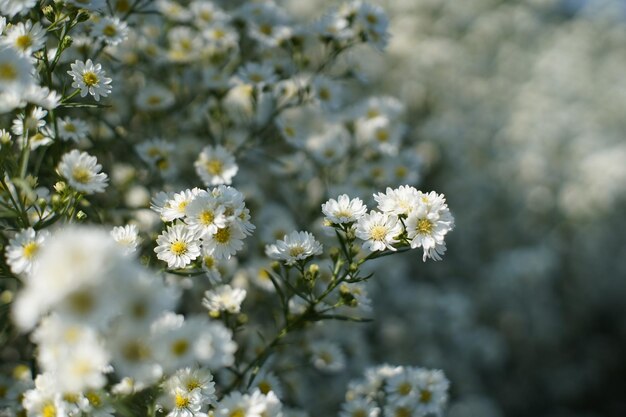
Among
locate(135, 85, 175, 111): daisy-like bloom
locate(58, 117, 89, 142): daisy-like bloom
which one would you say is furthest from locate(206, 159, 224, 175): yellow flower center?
locate(135, 85, 175, 111): daisy-like bloom

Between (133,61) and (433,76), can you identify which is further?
(433,76)

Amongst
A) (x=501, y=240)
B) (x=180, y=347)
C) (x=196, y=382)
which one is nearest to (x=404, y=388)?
(x=196, y=382)

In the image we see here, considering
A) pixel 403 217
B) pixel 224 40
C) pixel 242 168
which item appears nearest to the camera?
pixel 403 217

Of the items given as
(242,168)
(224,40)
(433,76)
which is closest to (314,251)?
(224,40)

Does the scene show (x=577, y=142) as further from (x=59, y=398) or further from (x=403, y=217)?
(x=59, y=398)

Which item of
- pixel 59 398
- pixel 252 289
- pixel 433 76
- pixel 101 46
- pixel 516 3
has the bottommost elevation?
pixel 59 398

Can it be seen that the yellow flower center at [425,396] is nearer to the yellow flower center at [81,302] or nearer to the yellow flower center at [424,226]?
the yellow flower center at [424,226]

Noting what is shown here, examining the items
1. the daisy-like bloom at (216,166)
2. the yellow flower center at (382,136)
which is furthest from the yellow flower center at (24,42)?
the yellow flower center at (382,136)
